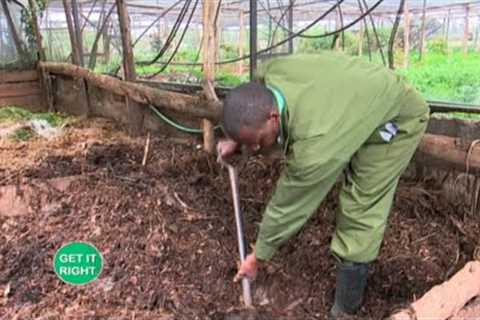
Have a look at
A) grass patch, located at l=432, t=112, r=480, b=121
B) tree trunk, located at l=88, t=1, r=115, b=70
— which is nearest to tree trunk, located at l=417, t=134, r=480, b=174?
grass patch, located at l=432, t=112, r=480, b=121

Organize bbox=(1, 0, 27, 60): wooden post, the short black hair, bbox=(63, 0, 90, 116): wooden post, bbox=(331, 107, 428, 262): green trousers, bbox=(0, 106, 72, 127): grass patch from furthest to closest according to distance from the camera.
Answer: bbox=(1, 0, 27, 60): wooden post → bbox=(63, 0, 90, 116): wooden post → bbox=(0, 106, 72, 127): grass patch → bbox=(331, 107, 428, 262): green trousers → the short black hair

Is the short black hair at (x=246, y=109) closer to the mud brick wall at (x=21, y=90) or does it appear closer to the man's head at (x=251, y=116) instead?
the man's head at (x=251, y=116)

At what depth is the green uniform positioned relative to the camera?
1.65m

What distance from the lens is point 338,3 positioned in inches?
131

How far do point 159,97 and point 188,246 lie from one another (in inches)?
53.0

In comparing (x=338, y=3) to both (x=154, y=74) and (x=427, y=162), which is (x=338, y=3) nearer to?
(x=427, y=162)

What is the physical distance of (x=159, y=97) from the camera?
3.64 meters

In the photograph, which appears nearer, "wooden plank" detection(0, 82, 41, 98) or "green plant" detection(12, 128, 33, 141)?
"green plant" detection(12, 128, 33, 141)

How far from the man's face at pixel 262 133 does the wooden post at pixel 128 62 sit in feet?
8.88

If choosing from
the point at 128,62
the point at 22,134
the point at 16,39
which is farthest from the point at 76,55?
the point at 128,62

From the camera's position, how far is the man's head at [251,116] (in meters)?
1.55

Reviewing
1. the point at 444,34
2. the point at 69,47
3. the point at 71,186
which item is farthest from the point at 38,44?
the point at 444,34

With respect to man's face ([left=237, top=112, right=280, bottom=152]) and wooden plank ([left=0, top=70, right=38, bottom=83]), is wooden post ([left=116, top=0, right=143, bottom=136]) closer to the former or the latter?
wooden plank ([left=0, top=70, right=38, bottom=83])

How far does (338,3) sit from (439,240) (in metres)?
1.70
